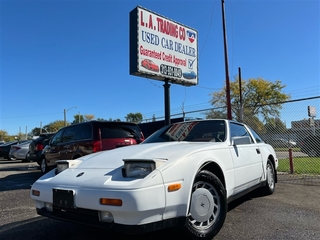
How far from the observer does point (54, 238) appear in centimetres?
327

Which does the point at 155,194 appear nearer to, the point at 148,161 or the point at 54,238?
the point at 148,161

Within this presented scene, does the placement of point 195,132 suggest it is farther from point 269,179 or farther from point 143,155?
point 269,179

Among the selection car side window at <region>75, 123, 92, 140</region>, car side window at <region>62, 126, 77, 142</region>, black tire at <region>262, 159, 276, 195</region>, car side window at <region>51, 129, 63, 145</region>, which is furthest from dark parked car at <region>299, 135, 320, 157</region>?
car side window at <region>51, 129, 63, 145</region>

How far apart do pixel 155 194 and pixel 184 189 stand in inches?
14.4

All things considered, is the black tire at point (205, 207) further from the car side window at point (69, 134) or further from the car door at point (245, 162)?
the car side window at point (69, 134)

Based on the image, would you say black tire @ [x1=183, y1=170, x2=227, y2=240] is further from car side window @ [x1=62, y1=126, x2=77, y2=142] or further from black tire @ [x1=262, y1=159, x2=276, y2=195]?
car side window @ [x1=62, y1=126, x2=77, y2=142]

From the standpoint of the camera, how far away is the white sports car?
2.49 metres

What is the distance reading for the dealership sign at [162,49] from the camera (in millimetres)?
8359

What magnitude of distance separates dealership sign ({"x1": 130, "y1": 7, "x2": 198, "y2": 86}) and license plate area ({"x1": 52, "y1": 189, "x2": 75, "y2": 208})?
5.75 metres

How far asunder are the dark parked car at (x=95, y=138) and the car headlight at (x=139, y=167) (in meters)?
3.99

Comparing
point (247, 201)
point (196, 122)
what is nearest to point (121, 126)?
point (196, 122)

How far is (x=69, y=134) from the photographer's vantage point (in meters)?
7.93

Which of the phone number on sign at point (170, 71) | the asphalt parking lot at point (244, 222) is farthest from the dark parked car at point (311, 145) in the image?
the phone number on sign at point (170, 71)

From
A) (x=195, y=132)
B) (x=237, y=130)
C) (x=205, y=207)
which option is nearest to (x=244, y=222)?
(x=205, y=207)
